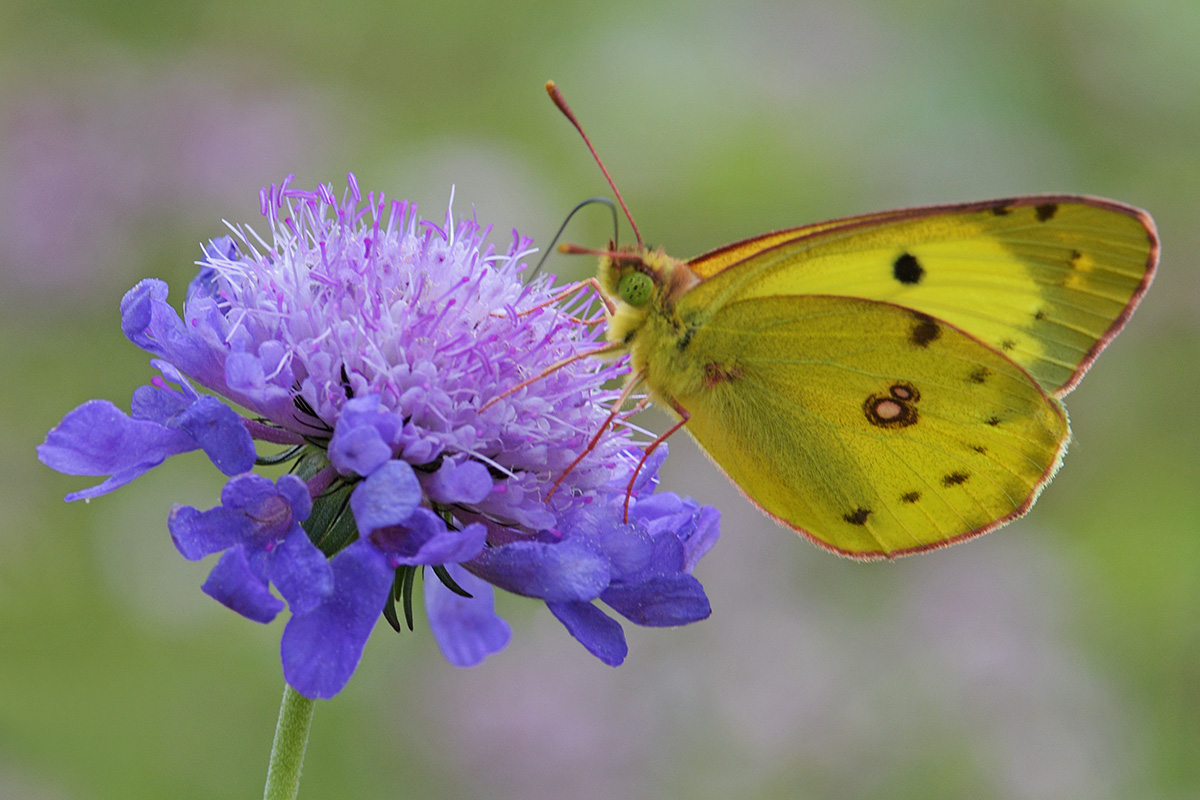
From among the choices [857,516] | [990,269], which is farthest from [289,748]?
[990,269]

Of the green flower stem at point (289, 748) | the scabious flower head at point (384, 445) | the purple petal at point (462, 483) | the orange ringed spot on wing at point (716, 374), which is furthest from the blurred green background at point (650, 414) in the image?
the purple petal at point (462, 483)

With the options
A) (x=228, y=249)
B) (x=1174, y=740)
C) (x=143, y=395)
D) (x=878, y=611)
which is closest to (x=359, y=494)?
(x=143, y=395)

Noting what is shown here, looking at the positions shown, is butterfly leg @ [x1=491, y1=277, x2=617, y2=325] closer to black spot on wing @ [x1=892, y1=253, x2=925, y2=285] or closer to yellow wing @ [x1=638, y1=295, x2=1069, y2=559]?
yellow wing @ [x1=638, y1=295, x2=1069, y2=559]

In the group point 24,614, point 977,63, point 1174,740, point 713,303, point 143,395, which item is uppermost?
point 143,395

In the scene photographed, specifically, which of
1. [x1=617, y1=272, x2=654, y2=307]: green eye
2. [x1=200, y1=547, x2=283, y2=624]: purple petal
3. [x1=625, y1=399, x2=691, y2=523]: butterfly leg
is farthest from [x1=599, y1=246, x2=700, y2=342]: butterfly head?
[x1=200, y1=547, x2=283, y2=624]: purple petal

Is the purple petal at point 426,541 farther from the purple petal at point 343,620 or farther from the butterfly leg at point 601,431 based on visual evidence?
the butterfly leg at point 601,431

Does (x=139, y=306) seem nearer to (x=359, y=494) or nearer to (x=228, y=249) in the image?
(x=228, y=249)
